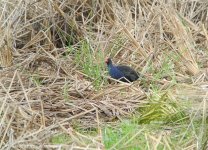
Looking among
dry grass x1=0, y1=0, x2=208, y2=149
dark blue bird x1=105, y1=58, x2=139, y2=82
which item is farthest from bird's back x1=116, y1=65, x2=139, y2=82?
dry grass x1=0, y1=0, x2=208, y2=149

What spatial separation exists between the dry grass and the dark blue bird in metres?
0.13

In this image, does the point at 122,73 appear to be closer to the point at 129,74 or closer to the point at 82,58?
the point at 129,74

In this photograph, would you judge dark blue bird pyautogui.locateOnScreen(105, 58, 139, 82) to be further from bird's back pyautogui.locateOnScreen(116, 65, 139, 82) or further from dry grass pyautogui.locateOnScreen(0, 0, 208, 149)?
dry grass pyautogui.locateOnScreen(0, 0, 208, 149)

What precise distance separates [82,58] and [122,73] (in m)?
0.52

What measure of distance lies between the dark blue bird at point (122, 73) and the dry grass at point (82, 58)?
0.13 m

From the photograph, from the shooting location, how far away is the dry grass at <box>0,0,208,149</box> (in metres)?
4.42

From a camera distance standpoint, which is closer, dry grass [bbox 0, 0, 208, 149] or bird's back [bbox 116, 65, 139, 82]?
dry grass [bbox 0, 0, 208, 149]

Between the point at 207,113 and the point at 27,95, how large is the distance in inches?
62.1

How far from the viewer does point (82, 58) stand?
6078 mm

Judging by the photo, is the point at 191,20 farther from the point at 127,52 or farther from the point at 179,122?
the point at 179,122

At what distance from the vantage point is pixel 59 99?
5043 mm

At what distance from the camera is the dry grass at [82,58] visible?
4.42 meters

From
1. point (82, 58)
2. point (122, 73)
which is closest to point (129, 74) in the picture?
point (122, 73)

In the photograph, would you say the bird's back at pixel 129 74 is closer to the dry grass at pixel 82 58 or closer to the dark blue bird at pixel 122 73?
the dark blue bird at pixel 122 73
